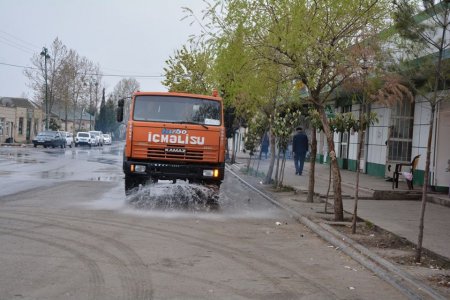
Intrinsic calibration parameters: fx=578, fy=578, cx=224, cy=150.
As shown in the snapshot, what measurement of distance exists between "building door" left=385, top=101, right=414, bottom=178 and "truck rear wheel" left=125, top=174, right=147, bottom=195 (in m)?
9.82

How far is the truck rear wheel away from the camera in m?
14.3

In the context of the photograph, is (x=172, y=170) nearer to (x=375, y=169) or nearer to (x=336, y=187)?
(x=336, y=187)

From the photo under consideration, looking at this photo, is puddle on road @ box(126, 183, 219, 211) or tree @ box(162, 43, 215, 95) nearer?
puddle on road @ box(126, 183, 219, 211)

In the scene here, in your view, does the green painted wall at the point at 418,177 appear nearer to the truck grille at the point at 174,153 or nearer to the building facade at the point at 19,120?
the truck grille at the point at 174,153

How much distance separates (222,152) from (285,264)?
249 inches

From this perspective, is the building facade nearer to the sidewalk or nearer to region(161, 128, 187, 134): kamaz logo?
the sidewalk

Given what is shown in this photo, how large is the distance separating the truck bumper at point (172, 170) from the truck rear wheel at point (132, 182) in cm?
46

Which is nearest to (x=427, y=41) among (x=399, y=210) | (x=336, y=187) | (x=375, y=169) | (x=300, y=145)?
(x=336, y=187)

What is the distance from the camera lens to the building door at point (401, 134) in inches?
820

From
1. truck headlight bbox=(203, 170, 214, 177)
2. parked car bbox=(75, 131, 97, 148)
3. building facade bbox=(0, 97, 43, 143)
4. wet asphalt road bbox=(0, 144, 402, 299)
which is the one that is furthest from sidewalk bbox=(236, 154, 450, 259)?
building facade bbox=(0, 97, 43, 143)

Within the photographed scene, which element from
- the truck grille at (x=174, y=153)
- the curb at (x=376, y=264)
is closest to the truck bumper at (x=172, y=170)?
the truck grille at (x=174, y=153)

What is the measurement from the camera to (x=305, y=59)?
12.1m

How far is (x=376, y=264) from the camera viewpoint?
799 cm

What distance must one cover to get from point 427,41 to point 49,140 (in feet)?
153
